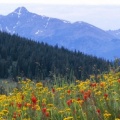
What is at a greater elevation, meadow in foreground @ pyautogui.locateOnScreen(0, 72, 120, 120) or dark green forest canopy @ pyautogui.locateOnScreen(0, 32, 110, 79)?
dark green forest canopy @ pyautogui.locateOnScreen(0, 32, 110, 79)

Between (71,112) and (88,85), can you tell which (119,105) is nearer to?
(71,112)

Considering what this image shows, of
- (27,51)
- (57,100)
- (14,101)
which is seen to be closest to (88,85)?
(57,100)

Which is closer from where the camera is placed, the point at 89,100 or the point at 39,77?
the point at 89,100

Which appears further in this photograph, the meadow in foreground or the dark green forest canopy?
the dark green forest canopy

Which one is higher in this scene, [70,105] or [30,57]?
[30,57]

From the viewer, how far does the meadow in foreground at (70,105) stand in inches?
208

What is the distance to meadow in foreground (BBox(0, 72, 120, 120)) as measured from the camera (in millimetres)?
5293

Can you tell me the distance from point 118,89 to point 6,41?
472ft

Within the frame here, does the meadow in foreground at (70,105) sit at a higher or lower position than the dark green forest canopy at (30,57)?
lower

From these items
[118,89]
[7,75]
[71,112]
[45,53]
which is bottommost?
[71,112]

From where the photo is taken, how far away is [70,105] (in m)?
5.68

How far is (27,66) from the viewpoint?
126312 millimetres

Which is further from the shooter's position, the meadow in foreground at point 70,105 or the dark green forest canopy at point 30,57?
the dark green forest canopy at point 30,57

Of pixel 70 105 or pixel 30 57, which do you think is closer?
pixel 70 105
